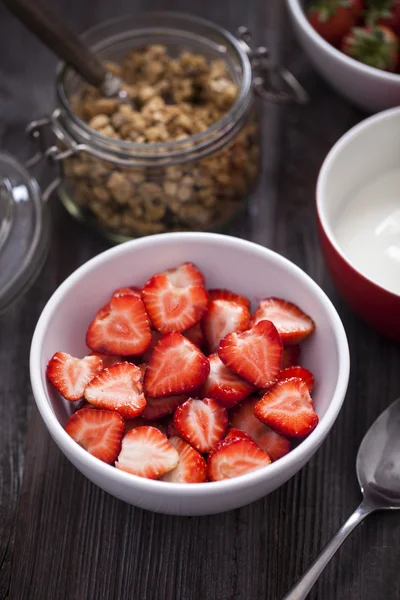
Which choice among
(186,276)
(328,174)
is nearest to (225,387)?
(186,276)

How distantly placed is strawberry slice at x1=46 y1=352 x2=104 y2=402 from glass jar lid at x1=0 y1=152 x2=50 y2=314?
216 millimetres

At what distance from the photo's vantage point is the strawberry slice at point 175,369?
82cm

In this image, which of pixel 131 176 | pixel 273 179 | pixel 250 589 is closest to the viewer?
pixel 250 589

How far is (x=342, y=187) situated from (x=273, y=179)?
17 cm

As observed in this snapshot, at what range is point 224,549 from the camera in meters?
0.86

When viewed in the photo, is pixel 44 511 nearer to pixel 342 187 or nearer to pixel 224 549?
pixel 224 549

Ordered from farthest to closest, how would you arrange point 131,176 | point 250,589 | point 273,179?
point 273,179
point 131,176
point 250,589

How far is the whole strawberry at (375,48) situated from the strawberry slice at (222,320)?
0.46 metres

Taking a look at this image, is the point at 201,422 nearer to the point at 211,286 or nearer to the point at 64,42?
the point at 211,286

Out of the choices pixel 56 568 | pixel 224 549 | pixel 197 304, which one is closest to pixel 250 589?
pixel 224 549

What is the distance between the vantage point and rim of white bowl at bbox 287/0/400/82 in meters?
1.06

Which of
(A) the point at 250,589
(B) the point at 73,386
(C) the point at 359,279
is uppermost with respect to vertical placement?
(B) the point at 73,386

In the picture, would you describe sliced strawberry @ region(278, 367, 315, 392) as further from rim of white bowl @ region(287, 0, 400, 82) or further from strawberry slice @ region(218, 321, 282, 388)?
rim of white bowl @ region(287, 0, 400, 82)

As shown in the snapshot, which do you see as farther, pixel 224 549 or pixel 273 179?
pixel 273 179
